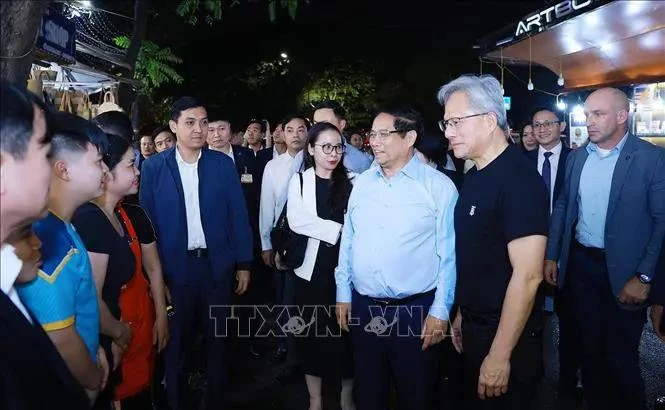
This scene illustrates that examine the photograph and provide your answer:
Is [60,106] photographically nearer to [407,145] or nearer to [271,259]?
[271,259]

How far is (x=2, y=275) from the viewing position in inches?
59.4

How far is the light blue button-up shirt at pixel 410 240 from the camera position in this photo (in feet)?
9.70

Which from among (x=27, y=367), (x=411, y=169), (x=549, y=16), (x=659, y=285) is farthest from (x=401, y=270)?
(x=549, y=16)

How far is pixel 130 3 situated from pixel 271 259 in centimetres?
664

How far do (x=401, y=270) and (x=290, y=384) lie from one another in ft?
6.73

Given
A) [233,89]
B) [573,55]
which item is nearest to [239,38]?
[233,89]

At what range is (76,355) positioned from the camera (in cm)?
188

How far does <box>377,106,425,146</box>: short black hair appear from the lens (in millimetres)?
3137

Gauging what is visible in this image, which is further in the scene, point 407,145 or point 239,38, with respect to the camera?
point 239,38

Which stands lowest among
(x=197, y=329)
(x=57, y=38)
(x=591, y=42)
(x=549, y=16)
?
(x=197, y=329)

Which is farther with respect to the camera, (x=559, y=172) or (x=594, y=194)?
(x=559, y=172)

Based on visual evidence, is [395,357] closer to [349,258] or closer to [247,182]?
[349,258]

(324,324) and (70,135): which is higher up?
(70,135)

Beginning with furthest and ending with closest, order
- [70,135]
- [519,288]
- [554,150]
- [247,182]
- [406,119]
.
A: 1. [247,182]
2. [554,150]
3. [406,119]
4. [519,288]
5. [70,135]
